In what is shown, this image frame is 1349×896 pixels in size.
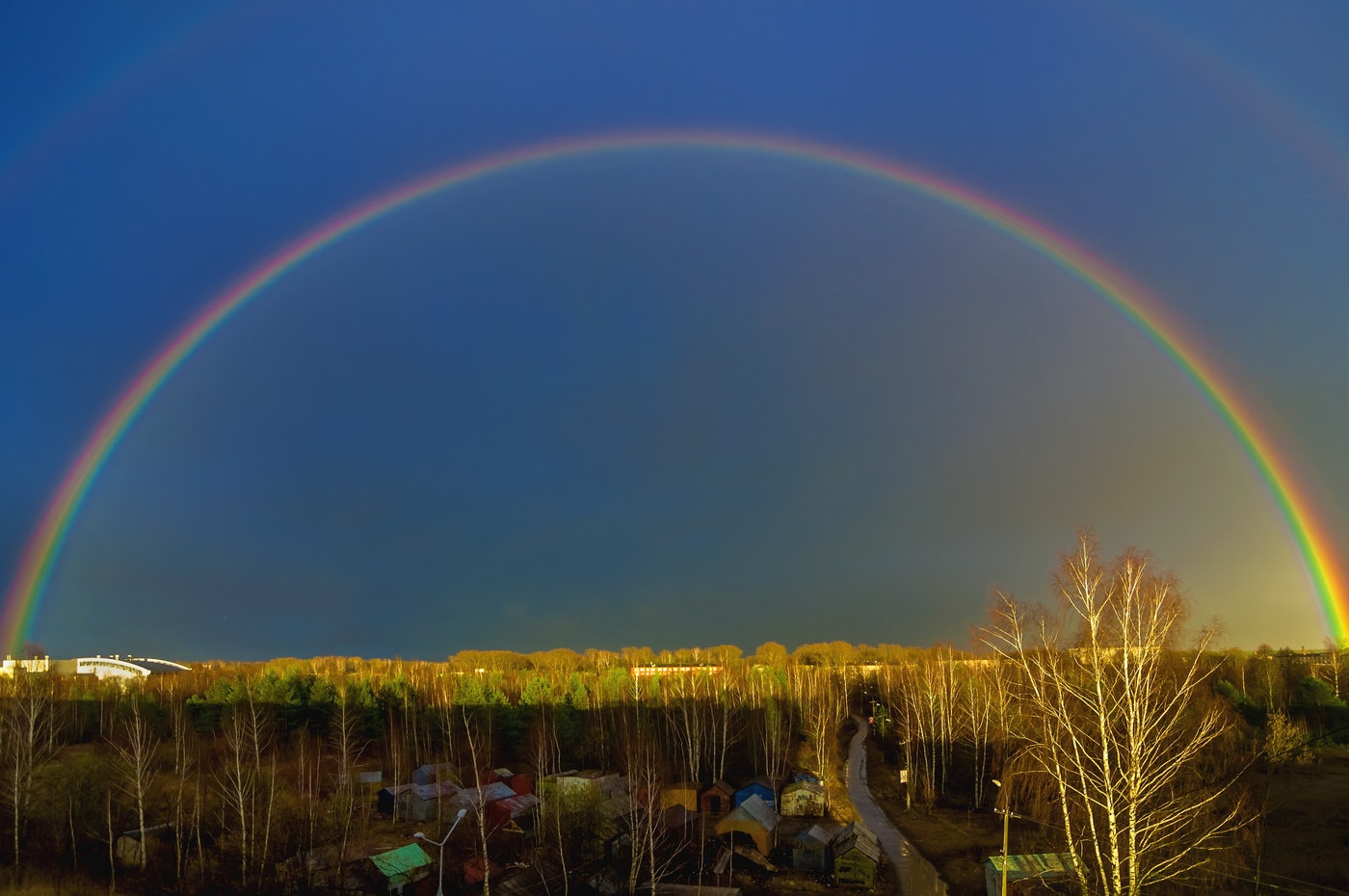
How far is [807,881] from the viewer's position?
122 feet

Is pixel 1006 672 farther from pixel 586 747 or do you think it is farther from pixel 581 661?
pixel 581 661

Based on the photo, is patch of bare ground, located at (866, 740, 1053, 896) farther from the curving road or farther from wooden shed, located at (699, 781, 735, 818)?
wooden shed, located at (699, 781, 735, 818)

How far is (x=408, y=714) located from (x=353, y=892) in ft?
146

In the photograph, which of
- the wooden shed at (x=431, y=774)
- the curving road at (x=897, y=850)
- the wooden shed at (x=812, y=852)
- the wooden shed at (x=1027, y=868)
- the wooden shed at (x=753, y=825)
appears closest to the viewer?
the wooden shed at (x=1027, y=868)

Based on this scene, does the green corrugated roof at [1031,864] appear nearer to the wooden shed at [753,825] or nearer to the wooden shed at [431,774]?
the wooden shed at [753,825]

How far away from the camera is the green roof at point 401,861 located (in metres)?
35.8

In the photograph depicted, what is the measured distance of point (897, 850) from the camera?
41938mm

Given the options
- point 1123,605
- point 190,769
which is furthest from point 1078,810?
point 190,769

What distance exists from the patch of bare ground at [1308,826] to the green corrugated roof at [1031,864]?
29.7 ft

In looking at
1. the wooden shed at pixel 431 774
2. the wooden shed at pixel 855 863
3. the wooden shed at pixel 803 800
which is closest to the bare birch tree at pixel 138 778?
the wooden shed at pixel 431 774

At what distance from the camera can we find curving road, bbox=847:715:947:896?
34625 mm

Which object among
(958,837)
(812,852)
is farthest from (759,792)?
(812,852)

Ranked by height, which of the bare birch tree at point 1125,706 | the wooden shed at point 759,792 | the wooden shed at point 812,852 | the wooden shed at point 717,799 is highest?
the bare birch tree at point 1125,706

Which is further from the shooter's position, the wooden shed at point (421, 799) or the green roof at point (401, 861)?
the wooden shed at point (421, 799)
